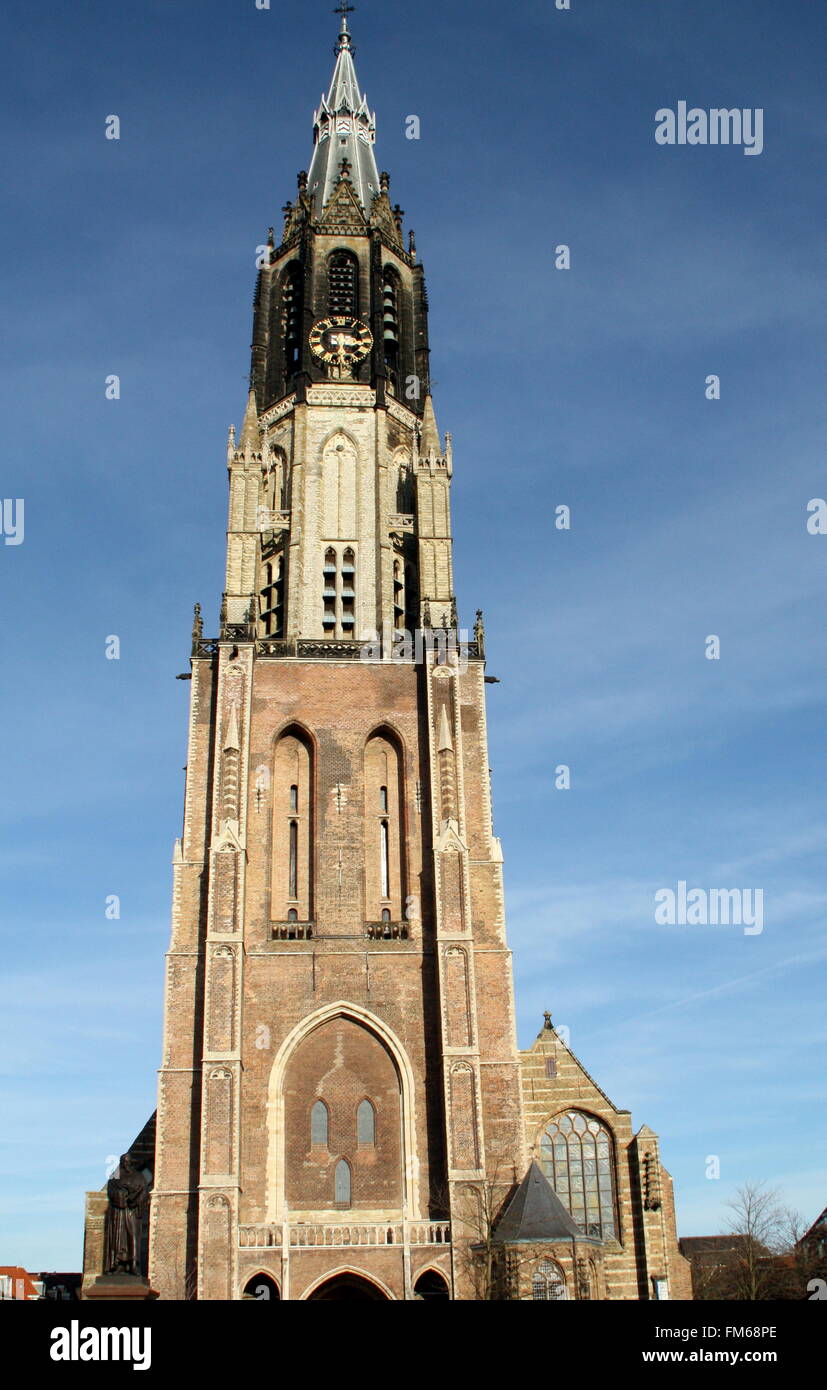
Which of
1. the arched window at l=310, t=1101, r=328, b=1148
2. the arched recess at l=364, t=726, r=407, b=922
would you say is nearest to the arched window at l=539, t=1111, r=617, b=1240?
the arched window at l=310, t=1101, r=328, b=1148

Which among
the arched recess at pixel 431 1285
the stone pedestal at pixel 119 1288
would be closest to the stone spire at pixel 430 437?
the arched recess at pixel 431 1285

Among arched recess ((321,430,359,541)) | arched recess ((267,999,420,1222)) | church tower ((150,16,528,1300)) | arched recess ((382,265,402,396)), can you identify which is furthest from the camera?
arched recess ((382,265,402,396))

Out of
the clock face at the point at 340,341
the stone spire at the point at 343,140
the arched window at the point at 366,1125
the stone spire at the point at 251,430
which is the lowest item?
the arched window at the point at 366,1125

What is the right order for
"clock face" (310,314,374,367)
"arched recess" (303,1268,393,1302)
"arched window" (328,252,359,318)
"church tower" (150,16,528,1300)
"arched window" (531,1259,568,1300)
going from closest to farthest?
"arched window" (531,1259,568,1300)
"arched recess" (303,1268,393,1302)
"church tower" (150,16,528,1300)
"clock face" (310,314,374,367)
"arched window" (328,252,359,318)

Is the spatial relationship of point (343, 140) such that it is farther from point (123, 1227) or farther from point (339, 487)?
point (123, 1227)

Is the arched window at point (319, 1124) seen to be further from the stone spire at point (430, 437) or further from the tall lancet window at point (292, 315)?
the tall lancet window at point (292, 315)

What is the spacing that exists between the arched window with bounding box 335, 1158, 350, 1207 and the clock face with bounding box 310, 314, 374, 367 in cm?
2940

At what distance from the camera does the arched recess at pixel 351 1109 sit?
35.6 meters

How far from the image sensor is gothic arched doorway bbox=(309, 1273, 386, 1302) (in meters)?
34.1

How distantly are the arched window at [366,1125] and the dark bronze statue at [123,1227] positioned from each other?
30.9 feet

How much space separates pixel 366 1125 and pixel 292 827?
9.41 metres

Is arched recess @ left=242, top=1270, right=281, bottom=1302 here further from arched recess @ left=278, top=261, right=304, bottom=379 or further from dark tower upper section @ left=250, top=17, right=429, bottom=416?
arched recess @ left=278, top=261, right=304, bottom=379

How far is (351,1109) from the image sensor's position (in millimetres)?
36938

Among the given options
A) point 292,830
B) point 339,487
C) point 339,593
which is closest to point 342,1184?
point 292,830
